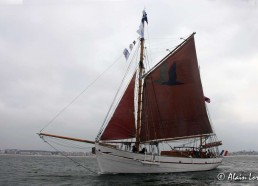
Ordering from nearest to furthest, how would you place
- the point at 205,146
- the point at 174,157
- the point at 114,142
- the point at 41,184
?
the point at 41,184
the point at 114,142
the point at 174,157
the point at 205,146

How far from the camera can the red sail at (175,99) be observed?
4203 centimetres

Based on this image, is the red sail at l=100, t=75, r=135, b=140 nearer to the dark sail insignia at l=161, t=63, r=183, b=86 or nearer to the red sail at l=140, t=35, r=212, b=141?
the red sail at l=140, t=35, r=212, b=141

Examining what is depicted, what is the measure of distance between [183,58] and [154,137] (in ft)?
36.4

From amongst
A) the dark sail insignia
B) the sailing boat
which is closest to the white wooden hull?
the sailing boat

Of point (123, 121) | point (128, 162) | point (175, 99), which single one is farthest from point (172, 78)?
point (128, 162)

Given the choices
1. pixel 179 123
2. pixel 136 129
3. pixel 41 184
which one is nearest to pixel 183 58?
pixel 179 123

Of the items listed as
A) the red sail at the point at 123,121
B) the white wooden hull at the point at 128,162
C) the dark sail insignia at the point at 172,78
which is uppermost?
the dark sail insignia at the point at 172,78

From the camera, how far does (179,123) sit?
43.3 meters

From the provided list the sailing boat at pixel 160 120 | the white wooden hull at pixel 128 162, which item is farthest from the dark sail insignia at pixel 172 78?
the white wooden hull at pixel 128 162

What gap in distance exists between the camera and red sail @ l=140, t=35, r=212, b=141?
138ft

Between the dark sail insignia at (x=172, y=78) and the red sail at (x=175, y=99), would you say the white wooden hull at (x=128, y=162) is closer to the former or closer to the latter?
the red sail at (x=175, y=99)

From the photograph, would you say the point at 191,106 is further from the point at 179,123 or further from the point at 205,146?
the point at 205,146

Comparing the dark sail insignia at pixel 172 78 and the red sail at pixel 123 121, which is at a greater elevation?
the dark sail insignia at pixel 172 78

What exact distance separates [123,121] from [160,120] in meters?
5.86
